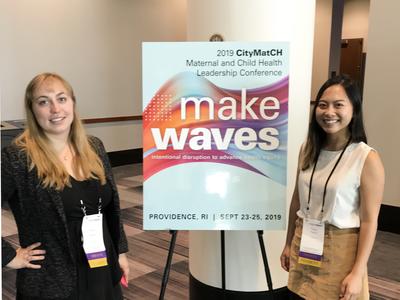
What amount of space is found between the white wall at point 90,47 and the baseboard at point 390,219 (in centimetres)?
449

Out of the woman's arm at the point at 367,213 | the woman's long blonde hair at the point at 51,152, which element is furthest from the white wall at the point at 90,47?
the woman's arm at the point at 367,213

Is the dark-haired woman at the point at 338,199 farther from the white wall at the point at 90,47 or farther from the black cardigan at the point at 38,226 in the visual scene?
the white wall at the point at 90,47

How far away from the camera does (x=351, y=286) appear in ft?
5.22

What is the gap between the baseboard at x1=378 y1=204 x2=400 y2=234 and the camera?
414 centimetres

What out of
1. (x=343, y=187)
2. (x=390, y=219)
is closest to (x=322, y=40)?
(x=390, y=219)

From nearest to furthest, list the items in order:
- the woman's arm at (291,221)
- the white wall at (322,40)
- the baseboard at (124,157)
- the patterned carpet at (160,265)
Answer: the woman's arm at (291,221), the patterned carpet at (160,265), the baseboard at (124,157), the white wall at (322,40)

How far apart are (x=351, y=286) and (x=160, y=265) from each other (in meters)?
2.23

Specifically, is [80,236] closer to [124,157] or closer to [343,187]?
[343,187]

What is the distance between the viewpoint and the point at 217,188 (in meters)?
1.96

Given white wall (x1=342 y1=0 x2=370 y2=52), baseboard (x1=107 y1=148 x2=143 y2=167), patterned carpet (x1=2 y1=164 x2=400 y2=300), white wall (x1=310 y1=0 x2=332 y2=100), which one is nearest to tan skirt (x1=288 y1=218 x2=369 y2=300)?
patterned carpet (x1=2 y1=164 x2=400 y2=300)

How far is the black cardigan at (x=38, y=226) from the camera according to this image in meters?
1.54

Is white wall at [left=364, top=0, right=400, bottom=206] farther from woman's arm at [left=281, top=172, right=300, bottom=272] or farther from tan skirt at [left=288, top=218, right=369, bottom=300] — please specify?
tan skirt at [left=288, top=218, right=369, bottom=300]

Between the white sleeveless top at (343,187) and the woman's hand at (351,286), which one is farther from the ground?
the white sleeveless top at (343,187)

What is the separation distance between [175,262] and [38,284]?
2145 millimetres
